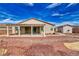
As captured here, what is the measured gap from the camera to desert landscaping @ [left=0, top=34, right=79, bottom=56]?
8.56 ft

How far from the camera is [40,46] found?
264cm

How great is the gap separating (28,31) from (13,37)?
238 mm

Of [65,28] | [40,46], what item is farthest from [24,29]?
[65,28]

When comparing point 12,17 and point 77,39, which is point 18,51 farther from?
point 77,39

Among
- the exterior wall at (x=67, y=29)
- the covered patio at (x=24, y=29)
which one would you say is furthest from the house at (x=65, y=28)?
the covered patio at (x=24, y=29)

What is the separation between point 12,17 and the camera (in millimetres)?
2607

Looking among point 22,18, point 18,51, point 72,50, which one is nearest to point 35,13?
point 22,18

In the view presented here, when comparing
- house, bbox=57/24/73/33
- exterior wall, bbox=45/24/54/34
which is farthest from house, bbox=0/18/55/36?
house, bbox=57/24/73/33

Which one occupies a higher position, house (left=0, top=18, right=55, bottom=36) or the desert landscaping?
house (left=0, top=18, right=55, bottom=36)

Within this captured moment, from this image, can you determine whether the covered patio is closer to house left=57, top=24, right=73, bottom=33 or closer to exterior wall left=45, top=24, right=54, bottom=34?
exterior wall left=45, top=24, right=54, bottom=34

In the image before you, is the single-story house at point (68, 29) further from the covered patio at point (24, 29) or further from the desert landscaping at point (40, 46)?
the covered patio at point (24, 29)

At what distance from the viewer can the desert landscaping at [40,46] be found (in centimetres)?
261

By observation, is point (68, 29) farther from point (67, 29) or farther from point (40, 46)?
point (40, 46)

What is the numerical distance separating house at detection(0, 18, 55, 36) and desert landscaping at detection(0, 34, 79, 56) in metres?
0.08
